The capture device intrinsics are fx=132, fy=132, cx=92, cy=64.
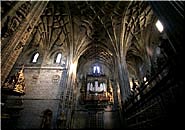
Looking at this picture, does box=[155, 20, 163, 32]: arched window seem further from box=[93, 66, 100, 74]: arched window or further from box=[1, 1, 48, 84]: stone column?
box=[1, 1, 48, 84]: stone column

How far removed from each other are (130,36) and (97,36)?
4310 millimetres

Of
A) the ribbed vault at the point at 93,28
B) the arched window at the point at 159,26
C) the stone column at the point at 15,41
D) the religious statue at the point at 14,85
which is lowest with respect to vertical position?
the religious statue at the point at 14,85

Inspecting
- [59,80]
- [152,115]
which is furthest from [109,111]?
[152,115]

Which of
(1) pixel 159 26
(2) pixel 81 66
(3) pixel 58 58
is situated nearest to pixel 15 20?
(3) pixel 58 58

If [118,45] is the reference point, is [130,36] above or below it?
above

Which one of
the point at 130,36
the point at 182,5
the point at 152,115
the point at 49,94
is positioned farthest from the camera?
the point at 130,36

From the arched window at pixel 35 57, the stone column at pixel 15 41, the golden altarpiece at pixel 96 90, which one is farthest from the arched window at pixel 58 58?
the stone column at pixel 15 41

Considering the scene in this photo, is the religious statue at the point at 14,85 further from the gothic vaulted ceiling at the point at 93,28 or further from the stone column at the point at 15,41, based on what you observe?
the gothic vaulted ceiling at the point at 93,28

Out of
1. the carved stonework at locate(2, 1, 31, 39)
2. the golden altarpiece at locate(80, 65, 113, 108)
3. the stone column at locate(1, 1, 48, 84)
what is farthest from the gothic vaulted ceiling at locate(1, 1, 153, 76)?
the carved stonework at locate(2, 1, 31, 39)

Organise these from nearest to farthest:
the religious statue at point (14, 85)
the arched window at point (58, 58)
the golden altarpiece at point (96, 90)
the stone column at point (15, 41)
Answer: the stone column at point (15, 41) → the religious statue at point (14, 85) → the golden altarpiece at point (96, 90) → the arched window at point (58, 58)

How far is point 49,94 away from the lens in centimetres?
1437

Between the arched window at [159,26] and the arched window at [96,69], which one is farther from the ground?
the arched window at [159,26]

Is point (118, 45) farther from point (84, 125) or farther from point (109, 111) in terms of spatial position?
point (84, 125)

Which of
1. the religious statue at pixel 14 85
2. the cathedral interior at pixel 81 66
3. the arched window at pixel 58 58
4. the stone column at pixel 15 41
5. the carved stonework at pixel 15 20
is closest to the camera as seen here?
the carved stonework at pixel 15 20
